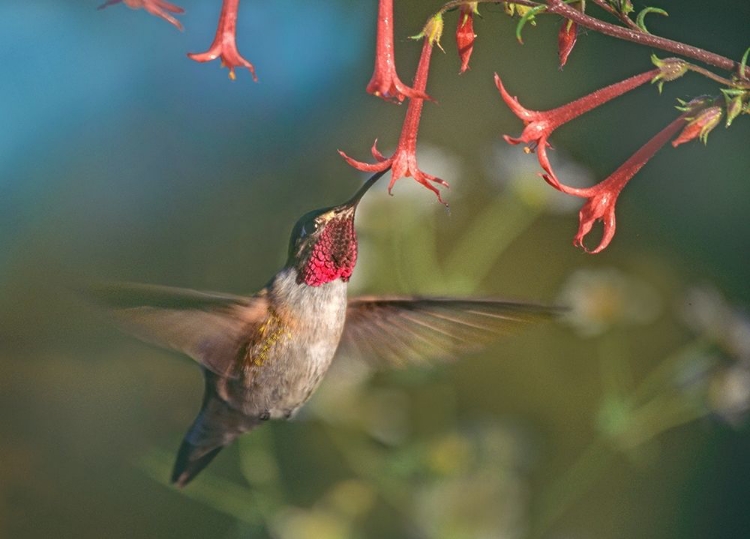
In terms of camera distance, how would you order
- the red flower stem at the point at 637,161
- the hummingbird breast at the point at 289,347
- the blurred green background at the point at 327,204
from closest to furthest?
the red flower stem at the point at 637,161
the hummingbird breast at the point at 289,347
the blurred green background at the point at 327,204

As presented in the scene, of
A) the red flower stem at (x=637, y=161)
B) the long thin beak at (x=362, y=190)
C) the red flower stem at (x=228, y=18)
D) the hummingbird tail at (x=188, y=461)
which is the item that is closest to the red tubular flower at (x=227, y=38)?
the red flower stem at (x=228, y=18)

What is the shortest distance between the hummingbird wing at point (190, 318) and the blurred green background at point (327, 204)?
0.69 metres

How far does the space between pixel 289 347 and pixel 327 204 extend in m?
0.89

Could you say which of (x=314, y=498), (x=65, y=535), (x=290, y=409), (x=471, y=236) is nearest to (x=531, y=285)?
(x=471, y=236)

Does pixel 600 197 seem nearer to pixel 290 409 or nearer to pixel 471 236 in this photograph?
pixel 290 409

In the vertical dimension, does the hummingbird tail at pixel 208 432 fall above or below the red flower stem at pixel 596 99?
below

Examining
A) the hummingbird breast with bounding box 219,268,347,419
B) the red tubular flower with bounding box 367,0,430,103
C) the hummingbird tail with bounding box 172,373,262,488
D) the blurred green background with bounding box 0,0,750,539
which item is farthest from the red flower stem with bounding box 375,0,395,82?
the blurred green background with bounding box 0,0,750,539

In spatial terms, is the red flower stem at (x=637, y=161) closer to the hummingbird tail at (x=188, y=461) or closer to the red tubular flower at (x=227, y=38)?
the red tubular flower at (x=227, y=38)

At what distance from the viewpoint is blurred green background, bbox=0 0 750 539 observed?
152cm

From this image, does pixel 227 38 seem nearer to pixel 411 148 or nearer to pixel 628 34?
pixel 411 148

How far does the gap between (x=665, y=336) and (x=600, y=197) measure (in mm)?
1143

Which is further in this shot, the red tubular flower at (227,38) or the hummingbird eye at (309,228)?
the hummingbird eye at (309,228)

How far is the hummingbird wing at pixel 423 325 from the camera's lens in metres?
0.69

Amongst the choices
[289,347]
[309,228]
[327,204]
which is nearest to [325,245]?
[309,228]
